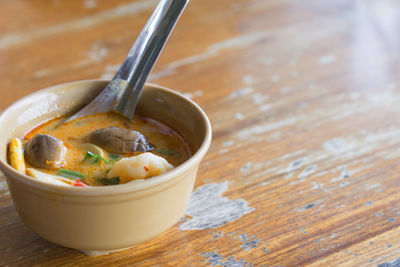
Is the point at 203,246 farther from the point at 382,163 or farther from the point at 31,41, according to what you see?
the point at 31,41

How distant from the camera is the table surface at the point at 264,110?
2.89 ft

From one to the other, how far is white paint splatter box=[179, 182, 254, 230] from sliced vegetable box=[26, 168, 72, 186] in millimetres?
233

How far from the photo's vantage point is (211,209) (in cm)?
97

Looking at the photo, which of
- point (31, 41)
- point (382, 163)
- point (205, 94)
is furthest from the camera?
point (31, 41)

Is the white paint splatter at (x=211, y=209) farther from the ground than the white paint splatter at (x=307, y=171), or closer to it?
farther from the ground

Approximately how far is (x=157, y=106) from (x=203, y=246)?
282mm

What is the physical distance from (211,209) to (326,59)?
77cm

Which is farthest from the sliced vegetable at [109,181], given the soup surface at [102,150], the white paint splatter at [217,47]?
the white paint splatter at [217,47]

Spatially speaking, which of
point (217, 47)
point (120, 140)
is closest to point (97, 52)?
point (217, 47)

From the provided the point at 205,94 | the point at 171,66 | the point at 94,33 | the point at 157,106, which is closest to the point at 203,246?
the point at 157,106

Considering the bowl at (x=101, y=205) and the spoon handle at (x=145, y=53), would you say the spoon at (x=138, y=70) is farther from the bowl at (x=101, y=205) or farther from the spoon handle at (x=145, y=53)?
the bowl at (x=101, y=205)

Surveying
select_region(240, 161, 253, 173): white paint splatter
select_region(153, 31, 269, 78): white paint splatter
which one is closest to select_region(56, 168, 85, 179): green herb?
select_region(240, 161, 253, 173): white paint splatter

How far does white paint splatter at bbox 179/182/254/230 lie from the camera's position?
3.06ft

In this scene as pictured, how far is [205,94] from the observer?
1.36 meters
